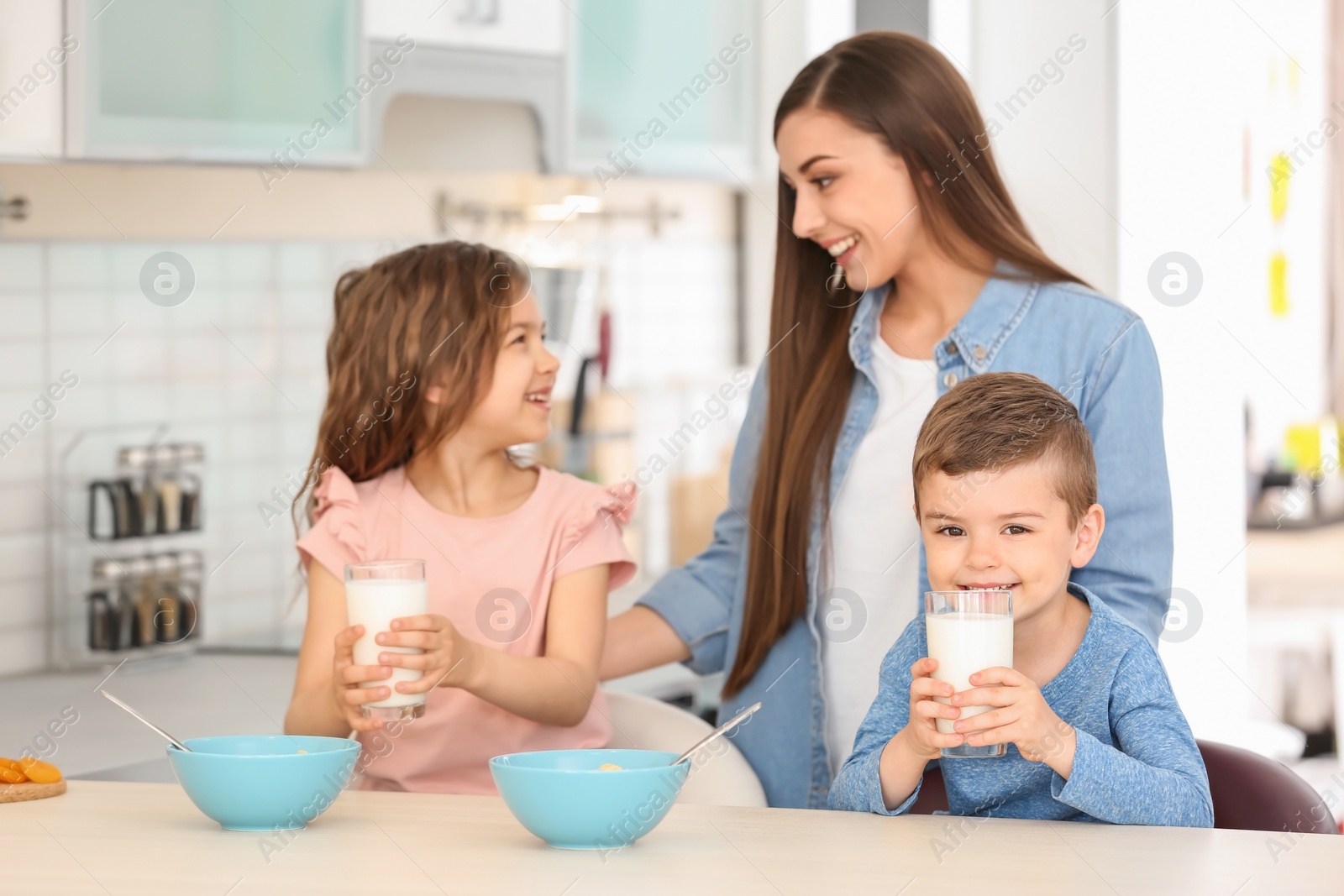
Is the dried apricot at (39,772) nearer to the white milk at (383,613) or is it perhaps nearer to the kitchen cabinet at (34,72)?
the white milk at (383,613)

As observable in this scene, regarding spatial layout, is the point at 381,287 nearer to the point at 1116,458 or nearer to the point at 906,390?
the point at 906,390

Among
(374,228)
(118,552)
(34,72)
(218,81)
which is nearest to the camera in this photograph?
(34,72)

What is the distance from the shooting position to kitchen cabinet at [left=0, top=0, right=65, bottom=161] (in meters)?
1.93

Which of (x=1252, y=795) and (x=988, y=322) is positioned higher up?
(x=988, y=322)

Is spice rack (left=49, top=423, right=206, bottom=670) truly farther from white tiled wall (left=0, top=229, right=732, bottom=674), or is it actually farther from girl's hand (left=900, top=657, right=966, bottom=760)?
girl's hand (left=900, top=657, right=966, bottom=760)

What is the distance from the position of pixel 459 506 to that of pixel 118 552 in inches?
33.8

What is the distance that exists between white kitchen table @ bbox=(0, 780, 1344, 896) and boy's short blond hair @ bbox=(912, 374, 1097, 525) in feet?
1.04

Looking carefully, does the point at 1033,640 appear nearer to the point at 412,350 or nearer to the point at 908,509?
the point at 908,509

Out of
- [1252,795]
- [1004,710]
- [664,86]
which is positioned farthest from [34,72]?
[1252,795]

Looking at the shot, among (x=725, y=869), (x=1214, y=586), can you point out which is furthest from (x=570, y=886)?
(x=1214, y=586)

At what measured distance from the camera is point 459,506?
5.53 ft

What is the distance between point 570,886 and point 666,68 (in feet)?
6.95

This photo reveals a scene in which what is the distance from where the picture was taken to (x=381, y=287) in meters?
1.68

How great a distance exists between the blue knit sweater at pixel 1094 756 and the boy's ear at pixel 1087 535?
4 centimetres
